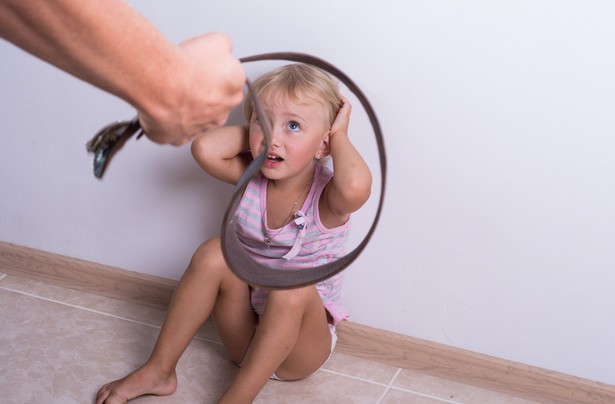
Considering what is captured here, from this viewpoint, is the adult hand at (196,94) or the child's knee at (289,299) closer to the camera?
the adult hand at (196,94)

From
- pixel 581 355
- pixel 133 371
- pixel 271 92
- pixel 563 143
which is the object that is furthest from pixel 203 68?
pixel 581 355

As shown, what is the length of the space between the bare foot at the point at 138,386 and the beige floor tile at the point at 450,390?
47cm

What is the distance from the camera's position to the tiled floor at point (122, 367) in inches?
73.5

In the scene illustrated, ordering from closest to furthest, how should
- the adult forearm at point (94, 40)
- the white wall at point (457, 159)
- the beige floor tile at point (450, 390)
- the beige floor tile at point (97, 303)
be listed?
1. the adult forearm at point (94, 40)
2. the white wall at point (457, 159)
3. the beige floor tile at point (450, 390)
4. the beige floor tile at point (97, 303)

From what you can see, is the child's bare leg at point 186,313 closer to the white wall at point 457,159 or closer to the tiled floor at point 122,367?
the tiled floor at point 122,367

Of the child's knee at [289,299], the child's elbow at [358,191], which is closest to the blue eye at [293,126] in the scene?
the child's elbow at [358,191]

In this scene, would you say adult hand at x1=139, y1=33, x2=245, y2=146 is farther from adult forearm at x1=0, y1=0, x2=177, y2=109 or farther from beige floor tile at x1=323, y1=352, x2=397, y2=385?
beige floor tile at x1=323, y1=352, x2=397, y2=385

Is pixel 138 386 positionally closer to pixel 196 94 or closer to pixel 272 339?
pixel 272 339

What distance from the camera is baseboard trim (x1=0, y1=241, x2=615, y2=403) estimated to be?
191cm

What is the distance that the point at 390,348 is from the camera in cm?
201

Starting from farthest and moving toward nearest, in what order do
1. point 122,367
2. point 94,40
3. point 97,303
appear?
point 97,303 < point 122,367 < point 94,40

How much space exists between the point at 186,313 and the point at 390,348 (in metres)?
0.46

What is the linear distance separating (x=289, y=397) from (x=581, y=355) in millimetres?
591

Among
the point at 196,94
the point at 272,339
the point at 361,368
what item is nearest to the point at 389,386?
the point at 361,368
